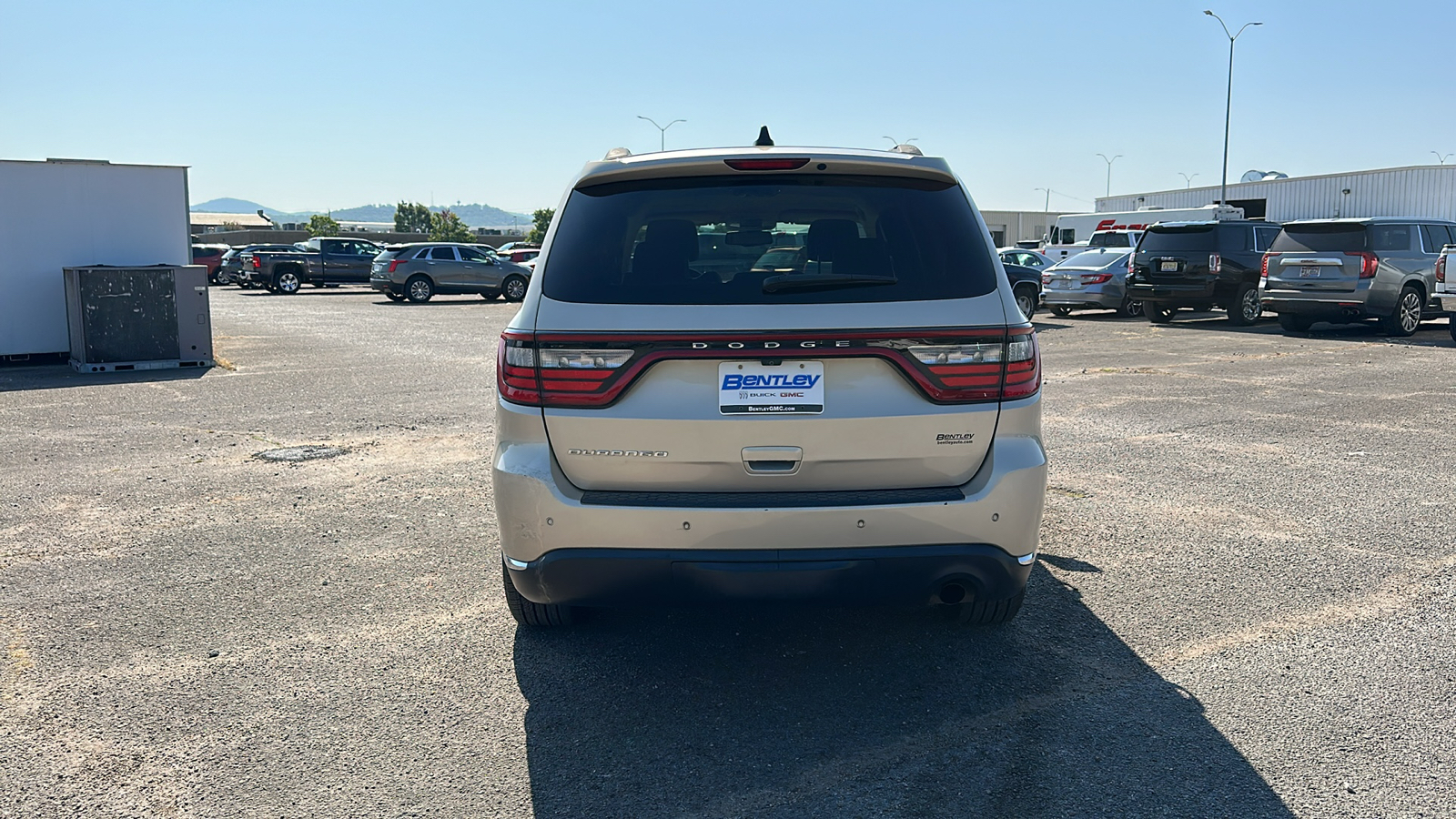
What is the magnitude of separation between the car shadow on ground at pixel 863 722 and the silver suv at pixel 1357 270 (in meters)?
15.4

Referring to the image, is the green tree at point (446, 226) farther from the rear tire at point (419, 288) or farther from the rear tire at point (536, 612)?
the rear tire at point (536, 612)

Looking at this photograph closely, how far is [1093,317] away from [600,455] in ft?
73.8

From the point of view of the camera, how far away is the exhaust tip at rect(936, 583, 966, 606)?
3.70 m

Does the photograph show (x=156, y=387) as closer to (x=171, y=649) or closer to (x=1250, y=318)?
(x=171, y=649)

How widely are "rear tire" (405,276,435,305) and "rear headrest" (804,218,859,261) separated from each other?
2735 cm

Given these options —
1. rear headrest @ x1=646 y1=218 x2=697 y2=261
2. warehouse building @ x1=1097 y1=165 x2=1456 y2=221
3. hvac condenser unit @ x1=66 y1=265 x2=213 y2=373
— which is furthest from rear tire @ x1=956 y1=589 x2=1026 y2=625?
warehouse building @ x1=1097 y1=165 x2=1456 y2=221

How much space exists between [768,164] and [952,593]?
5.03 ft

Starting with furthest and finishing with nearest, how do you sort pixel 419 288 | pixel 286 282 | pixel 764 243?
1. pixel 286 282
2. pixel 419 288
3. pixel 764 243

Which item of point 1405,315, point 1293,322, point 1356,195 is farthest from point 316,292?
point 1356,195

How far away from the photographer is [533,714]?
12.4 ft

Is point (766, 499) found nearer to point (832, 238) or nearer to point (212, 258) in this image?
point (832, 238)

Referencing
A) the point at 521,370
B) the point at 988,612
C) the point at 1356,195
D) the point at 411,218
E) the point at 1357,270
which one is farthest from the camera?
the point at 411,218

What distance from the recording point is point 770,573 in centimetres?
349

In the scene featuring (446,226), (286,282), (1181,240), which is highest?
(446,226)
